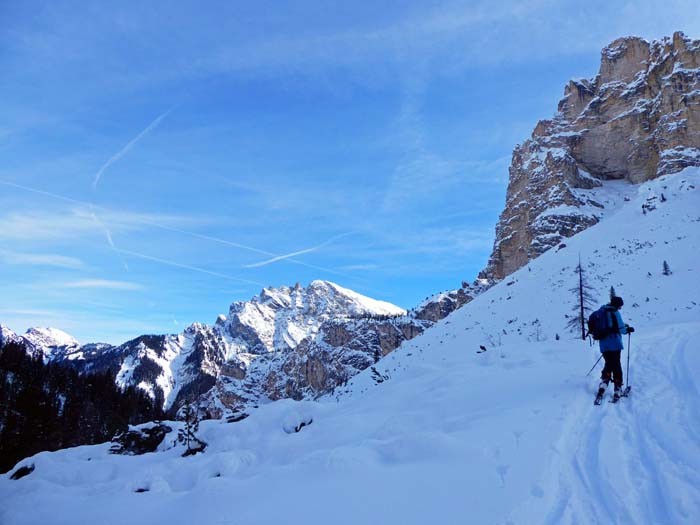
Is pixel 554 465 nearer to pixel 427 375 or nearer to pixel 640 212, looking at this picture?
pixel 427 375

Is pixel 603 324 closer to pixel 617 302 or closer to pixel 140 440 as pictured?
pixel 617 302

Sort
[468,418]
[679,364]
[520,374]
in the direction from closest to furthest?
[468,418] → [679,364] → [520,374]

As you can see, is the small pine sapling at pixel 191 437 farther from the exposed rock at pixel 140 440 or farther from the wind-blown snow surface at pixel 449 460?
the exposed rock at pixel 140 440

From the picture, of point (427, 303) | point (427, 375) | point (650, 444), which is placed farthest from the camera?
point (427, 303)

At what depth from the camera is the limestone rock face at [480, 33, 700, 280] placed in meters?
87.6

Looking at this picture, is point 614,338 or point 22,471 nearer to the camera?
point 614,338

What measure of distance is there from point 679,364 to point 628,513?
7429 mm

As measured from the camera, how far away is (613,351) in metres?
7.98

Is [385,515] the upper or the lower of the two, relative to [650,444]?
lower

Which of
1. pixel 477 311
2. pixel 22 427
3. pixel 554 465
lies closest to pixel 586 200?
pixel 477 311

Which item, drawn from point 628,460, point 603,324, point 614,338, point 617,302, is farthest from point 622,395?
point 628,460

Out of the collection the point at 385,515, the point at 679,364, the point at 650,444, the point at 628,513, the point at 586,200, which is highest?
the point at 586,200

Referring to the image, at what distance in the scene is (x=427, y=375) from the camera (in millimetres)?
11797

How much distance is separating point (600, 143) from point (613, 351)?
118 m
